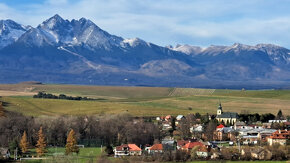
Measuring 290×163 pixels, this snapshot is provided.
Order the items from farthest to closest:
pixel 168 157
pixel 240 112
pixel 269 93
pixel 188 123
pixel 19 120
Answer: pixel 269 93, pixel 240 112, pixel 188 123, pixel 19 120, pixel 168 157

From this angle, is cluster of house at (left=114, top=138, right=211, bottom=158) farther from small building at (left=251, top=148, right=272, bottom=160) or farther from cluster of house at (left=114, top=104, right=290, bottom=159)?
small building at (left=251, top=148, right=272, bottom=160)

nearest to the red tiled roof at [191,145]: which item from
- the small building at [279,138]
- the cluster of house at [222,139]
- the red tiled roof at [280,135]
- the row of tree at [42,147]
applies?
the cluster of house at [222,139]

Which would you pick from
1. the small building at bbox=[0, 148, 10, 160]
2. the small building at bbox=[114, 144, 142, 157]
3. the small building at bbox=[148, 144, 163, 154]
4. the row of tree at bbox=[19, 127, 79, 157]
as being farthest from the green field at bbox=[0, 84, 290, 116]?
the small building at bbox=[148, 144, 163, 154]

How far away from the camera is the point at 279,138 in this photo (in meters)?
82.1

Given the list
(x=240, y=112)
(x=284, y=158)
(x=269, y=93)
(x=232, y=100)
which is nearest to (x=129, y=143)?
(x=284, y=158)

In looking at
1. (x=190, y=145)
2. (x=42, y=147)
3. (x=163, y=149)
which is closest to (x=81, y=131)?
(x=42, y=147)

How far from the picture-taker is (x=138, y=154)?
2864 inches

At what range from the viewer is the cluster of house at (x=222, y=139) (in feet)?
238

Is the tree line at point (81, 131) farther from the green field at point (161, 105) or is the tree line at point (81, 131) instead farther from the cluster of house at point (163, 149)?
the green field at point (161, 105)

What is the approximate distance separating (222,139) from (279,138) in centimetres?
1024

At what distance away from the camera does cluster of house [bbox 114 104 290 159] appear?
7248 cm

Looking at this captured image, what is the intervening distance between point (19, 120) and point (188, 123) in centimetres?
2804

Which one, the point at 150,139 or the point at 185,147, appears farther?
the point at 150,139

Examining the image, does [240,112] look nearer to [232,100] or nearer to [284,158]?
[232,100]
